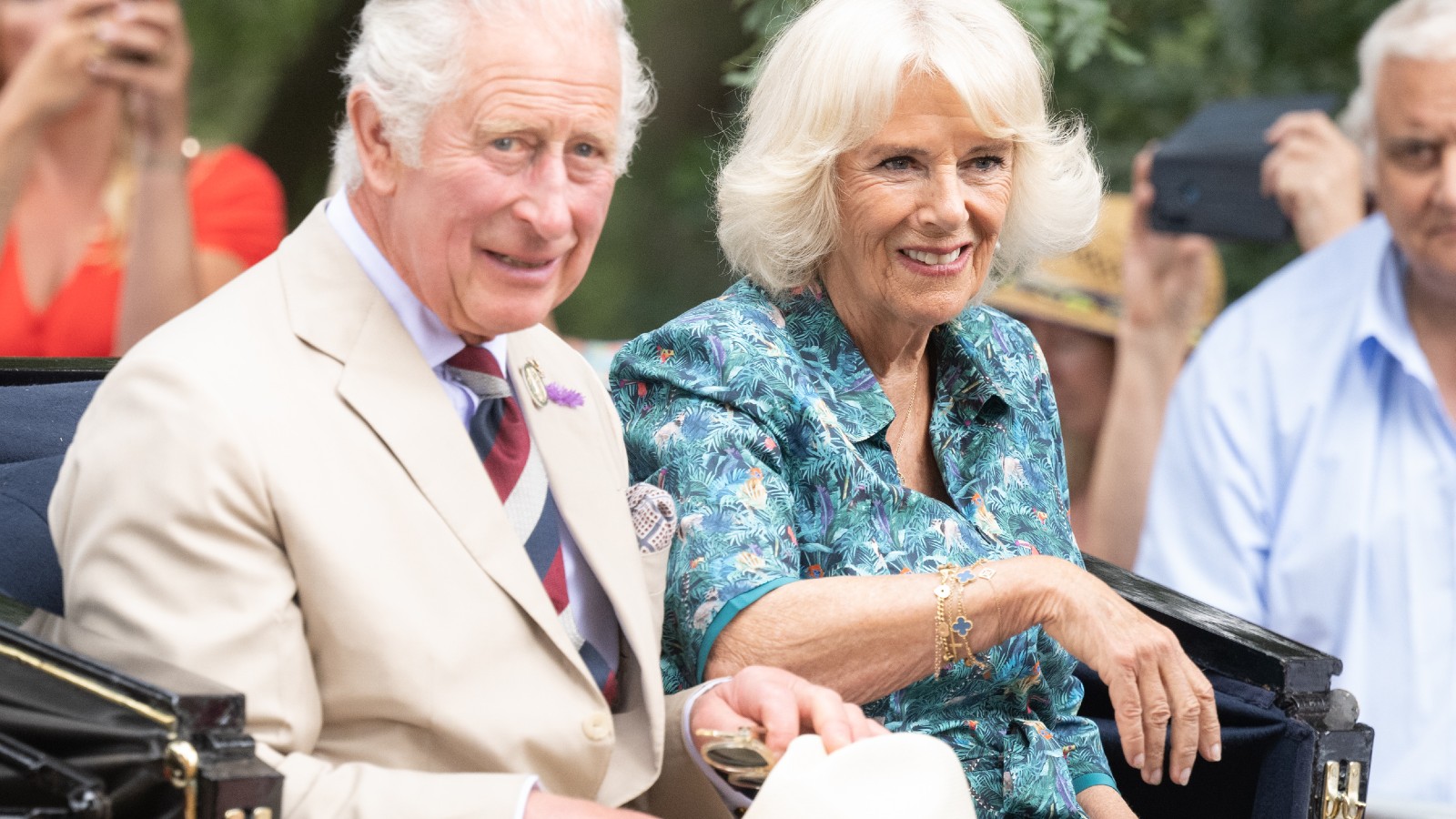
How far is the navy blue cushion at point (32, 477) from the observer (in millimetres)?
1833

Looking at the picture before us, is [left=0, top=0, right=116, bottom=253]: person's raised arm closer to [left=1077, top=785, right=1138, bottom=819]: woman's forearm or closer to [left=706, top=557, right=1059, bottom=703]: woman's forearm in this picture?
[left=706, top=557, right=1059, bottom=703]: woman's forearm

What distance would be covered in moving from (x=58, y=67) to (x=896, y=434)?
85.6 inches

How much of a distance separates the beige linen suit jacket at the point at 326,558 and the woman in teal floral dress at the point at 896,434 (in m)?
0.29

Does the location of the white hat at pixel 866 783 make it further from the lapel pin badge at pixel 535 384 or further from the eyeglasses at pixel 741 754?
the lapel pin badge at pixel 535 384

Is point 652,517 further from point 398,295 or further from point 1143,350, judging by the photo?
point 1143,350

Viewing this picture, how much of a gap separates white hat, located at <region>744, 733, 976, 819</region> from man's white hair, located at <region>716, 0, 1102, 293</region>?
80 cm

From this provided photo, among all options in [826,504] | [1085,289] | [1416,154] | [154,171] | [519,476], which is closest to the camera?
[519,476]

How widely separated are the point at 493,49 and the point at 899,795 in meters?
0.81

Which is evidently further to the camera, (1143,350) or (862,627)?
(1143,350)

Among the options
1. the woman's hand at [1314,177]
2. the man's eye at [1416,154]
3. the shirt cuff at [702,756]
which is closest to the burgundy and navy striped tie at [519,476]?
the shirt cuff at [702,756]

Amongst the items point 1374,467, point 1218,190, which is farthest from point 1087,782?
point 1218,190

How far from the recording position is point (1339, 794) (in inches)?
86.7

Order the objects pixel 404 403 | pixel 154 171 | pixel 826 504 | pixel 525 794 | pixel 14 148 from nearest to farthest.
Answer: pixel 525 794, pixel 404 403, pixel 826 504, pixel 14 148, pixel 154 171

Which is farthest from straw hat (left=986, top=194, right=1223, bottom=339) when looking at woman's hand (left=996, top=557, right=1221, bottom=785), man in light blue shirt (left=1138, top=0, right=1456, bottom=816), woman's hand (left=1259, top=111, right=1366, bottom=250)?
woman's hand (left=996, top=557, right=1221, bottom=785)
